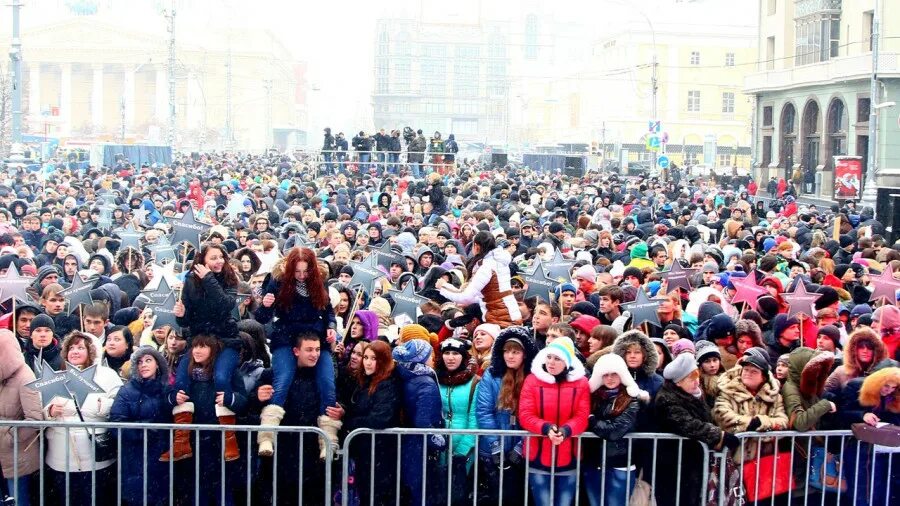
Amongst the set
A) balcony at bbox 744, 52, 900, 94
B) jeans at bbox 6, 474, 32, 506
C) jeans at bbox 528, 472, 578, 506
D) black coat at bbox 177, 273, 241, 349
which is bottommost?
jeans at bbox 6, 474, 32, 506

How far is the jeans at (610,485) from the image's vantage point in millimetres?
7504

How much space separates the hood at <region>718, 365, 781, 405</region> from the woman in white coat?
3.49m

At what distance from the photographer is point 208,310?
805cm

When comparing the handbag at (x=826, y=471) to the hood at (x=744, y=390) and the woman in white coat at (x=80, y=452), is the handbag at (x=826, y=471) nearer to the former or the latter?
the hood at (x=744, y=390)

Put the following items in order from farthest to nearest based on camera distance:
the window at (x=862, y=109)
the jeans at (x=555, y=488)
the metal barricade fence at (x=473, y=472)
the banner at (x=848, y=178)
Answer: the window at (x=862, y=109), the banner at (x=848, y=178), the jeans at (x=555, y=488), the metal barricade fence at (x=473, y=472)

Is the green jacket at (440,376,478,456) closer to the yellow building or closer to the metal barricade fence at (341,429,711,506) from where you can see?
the metal barricade fence at (341,429,711,506)

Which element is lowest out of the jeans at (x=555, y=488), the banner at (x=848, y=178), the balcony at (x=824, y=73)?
the jeans at (x=555, y=488)

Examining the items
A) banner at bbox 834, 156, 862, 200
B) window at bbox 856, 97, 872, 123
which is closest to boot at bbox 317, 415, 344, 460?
banner at bbox 834, 156, 862, 200

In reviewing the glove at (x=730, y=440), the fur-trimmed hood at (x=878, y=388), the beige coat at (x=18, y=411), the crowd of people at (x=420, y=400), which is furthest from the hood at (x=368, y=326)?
the fur-trimmed hood at (x=878, y=388)

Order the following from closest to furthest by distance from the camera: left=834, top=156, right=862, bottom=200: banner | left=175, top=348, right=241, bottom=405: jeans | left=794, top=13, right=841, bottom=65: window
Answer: left=175, top=348, right=241, bottom=405: jeans → left=834, top=156, right=862, bottom=200: banner → left=794, top=13, right=841, bottom=65: window

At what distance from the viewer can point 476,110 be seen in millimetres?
146000

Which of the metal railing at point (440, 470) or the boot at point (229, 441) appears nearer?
the metal railing at point (440, 470)

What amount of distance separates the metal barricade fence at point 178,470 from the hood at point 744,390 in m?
2.28

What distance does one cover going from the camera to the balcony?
4406cm
